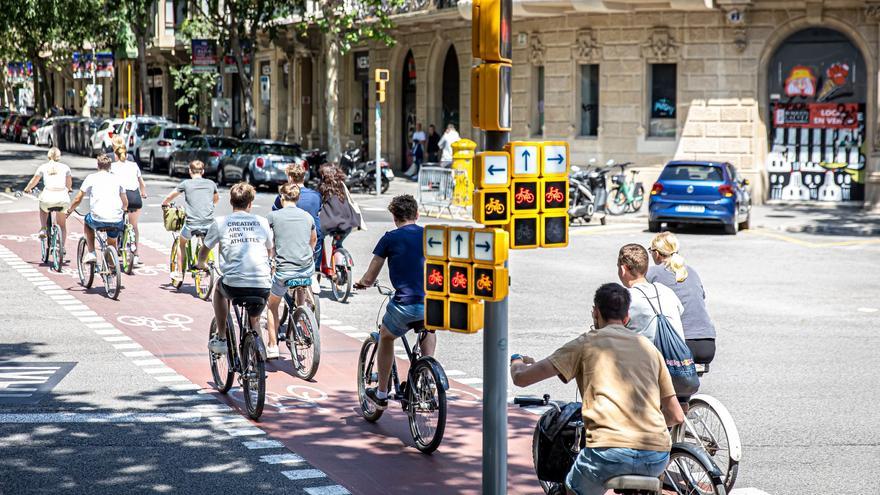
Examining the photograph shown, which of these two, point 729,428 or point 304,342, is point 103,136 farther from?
point 729,428

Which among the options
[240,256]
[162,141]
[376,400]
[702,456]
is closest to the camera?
[702,456]

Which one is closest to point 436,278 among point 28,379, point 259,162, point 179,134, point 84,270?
point 28,379

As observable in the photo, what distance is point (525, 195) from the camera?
7.05 metres

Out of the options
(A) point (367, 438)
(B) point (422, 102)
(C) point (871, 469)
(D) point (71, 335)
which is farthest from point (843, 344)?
(B) point (422, 102)

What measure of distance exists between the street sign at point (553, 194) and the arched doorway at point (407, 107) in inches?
1442

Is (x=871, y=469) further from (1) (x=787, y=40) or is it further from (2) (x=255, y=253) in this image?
(1) (x=787, y=40)

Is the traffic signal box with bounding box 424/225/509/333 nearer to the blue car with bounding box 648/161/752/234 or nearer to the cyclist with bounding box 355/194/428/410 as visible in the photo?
the cyclist with bounding box 355/194/428/410

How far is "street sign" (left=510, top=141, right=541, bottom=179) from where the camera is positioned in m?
6.98

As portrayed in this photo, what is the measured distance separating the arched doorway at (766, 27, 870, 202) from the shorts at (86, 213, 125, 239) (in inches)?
Answer: 791

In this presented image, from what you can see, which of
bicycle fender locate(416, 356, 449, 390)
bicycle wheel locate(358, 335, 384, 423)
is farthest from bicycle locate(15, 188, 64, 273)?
bicycle fender locate(416, 356, 449, 390)

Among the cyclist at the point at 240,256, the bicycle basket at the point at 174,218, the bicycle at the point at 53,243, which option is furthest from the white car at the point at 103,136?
the cyclist at the point at 240,256

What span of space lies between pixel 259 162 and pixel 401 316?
2756 centimetres

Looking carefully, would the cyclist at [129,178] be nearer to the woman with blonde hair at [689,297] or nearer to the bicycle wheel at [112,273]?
the bicycle wheel at [112,273]

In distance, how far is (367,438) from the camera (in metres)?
9.57
